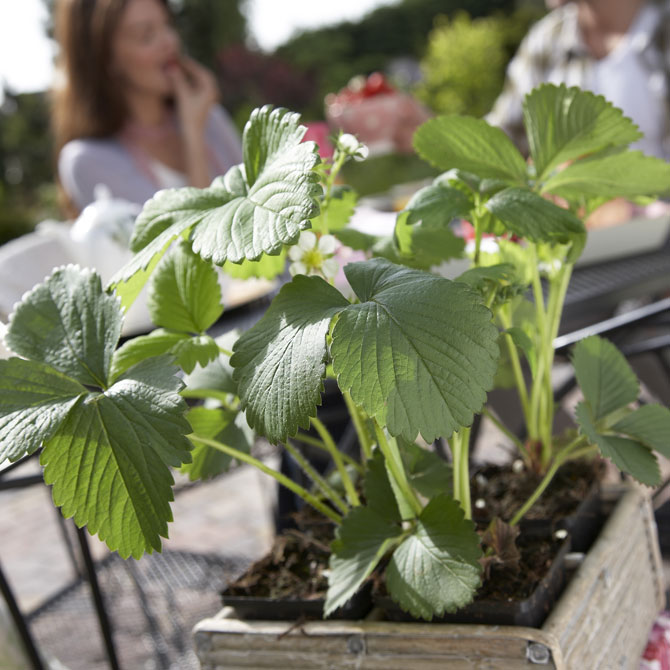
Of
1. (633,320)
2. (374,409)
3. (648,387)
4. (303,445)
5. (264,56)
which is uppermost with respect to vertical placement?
(264,56)

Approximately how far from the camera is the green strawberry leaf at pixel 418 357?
39 cm

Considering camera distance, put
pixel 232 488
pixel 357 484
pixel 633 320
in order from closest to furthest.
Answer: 1. pixel 357 484
2. pixel 633 320
3. pixel 232 488

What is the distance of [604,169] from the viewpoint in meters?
0.56

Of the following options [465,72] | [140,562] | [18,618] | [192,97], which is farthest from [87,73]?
[465,72]

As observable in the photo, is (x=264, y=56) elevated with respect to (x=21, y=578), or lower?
elevated

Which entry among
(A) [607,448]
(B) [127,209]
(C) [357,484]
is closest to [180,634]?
(B) [127,209]

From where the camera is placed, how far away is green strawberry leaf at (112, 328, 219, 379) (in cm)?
51

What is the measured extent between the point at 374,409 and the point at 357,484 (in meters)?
0.31

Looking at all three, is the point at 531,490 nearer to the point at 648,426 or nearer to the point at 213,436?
the point at 648,426

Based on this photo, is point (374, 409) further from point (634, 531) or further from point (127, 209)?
point (127, 209)

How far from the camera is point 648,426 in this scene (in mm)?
564

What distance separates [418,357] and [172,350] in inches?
7.9

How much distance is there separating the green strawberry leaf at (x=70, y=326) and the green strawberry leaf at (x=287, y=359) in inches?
3.7

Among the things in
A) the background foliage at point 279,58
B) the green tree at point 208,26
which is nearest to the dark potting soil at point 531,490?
the background foliage at point 279,58
